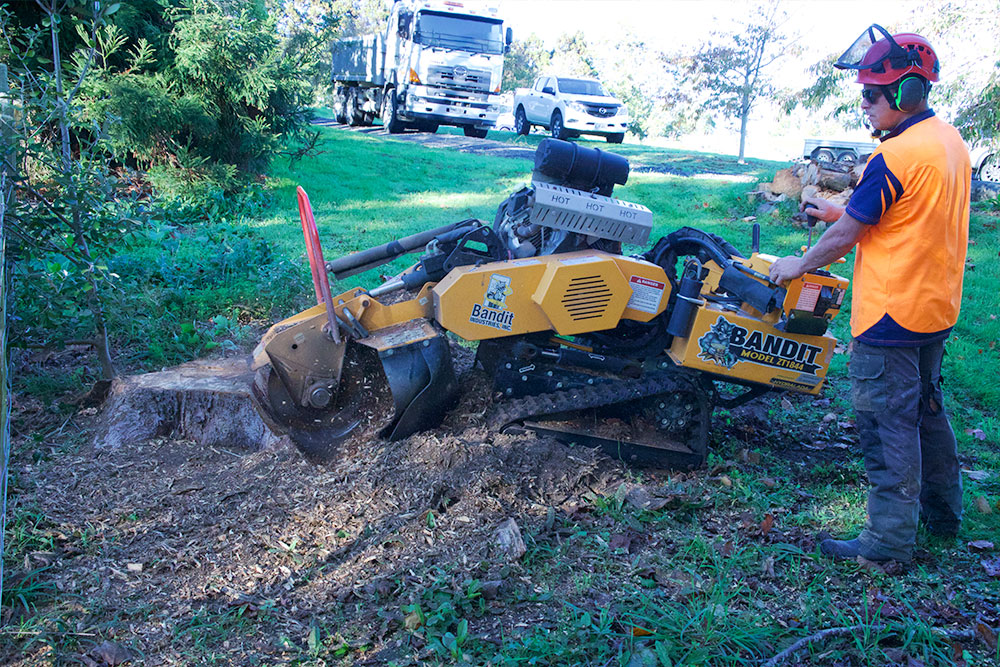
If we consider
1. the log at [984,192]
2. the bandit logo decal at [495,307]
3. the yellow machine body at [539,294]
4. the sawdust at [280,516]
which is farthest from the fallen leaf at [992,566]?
the log at [984,192]

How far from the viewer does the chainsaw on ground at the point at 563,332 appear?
4191mm

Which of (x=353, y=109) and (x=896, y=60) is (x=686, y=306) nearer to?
(x=896, y=60)

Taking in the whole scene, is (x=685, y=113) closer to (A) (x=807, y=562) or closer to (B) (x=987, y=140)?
(B) (x=987, y=140)

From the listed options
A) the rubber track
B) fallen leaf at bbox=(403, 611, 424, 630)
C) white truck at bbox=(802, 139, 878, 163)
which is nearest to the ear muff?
the rubber track

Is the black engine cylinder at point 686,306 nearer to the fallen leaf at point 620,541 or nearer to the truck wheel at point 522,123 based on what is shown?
the fallen leaf at point 620,541

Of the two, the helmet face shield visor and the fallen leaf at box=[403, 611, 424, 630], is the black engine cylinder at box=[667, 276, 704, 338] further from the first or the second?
the fallen leaf at box=[403, 611, 424, 630]

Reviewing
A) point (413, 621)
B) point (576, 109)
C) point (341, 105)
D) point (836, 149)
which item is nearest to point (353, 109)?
point (341, 105)

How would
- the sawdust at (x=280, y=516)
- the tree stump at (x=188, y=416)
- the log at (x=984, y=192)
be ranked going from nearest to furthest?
the sawdust at (x=280, y=516)
the tree stump at (x=188, y=416)
the log at (x=984, y=192)

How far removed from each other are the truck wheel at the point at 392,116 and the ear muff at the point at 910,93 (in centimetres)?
1723

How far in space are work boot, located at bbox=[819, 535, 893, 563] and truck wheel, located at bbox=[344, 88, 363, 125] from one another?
2098cm

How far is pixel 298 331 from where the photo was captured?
13.7 feet

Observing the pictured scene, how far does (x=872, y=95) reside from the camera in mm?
3426

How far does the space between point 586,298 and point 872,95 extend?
1704 mm

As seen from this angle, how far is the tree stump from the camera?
177 inches
